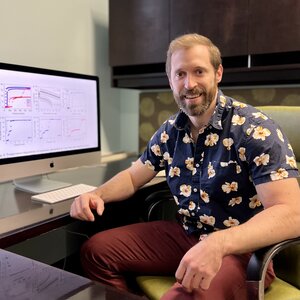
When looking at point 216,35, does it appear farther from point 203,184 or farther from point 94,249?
point 94,249

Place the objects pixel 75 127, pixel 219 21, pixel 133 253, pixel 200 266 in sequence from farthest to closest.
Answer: pixel 219 21, pixel 75 127, pixel 133 253, pixel 200 266

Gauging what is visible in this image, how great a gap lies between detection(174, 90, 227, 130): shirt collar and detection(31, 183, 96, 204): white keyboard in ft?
1.54

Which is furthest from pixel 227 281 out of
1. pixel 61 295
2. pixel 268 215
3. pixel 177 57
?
pixel 177 57

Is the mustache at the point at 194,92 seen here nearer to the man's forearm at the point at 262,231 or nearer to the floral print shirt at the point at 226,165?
the floral print shirt at the point at 226,165

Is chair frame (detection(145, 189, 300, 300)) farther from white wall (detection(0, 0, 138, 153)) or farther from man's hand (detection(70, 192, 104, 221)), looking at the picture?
white wall (detection(0, 0, 138, 153))

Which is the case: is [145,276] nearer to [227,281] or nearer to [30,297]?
[227,281]

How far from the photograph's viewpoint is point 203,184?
4.13 feet

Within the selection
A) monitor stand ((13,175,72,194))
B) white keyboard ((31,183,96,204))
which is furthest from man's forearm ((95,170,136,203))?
monitor stand ((13,175,72,194))

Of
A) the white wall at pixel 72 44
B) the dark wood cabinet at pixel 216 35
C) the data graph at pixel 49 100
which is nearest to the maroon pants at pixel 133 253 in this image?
the data graph at pixel 49 100

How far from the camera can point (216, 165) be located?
4.06 feet

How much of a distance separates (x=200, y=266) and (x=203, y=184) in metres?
0.40

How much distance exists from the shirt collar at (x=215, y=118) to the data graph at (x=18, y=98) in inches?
23.4

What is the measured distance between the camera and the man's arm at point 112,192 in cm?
123

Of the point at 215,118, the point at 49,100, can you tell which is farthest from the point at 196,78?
the point at 49,100
